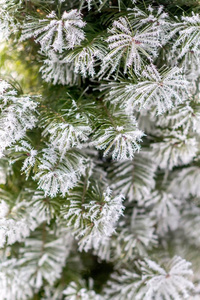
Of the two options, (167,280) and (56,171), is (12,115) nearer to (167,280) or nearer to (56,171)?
(56,171)

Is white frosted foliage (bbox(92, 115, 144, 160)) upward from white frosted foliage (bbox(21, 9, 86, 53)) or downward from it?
downward

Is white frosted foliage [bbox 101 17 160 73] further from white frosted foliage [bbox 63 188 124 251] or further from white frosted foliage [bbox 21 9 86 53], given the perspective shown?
white frosted foliage [bbox 63 188 124 251]

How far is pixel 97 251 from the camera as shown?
0.52 m

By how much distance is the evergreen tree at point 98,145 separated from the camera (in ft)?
1.04

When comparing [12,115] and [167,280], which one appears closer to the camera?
[12,115]

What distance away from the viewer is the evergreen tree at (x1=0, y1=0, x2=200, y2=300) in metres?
0.32

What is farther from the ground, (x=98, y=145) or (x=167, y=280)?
(x=98, y=145)

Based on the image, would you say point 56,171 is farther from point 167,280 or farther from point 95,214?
point 167,280

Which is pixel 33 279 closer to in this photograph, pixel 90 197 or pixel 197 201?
pixel 90 197

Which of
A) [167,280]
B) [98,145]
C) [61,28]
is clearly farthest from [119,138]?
[167,280]

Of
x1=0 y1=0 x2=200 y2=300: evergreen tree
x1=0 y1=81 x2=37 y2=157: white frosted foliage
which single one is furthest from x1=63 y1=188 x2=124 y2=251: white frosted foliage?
x1=0 y1=81 x2=37 y2=157: white frosted foliage

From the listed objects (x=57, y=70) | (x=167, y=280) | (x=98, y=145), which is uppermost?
(x=57, y=70)

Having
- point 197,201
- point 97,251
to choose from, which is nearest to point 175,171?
point 197,201

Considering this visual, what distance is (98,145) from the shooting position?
1.05 feet
